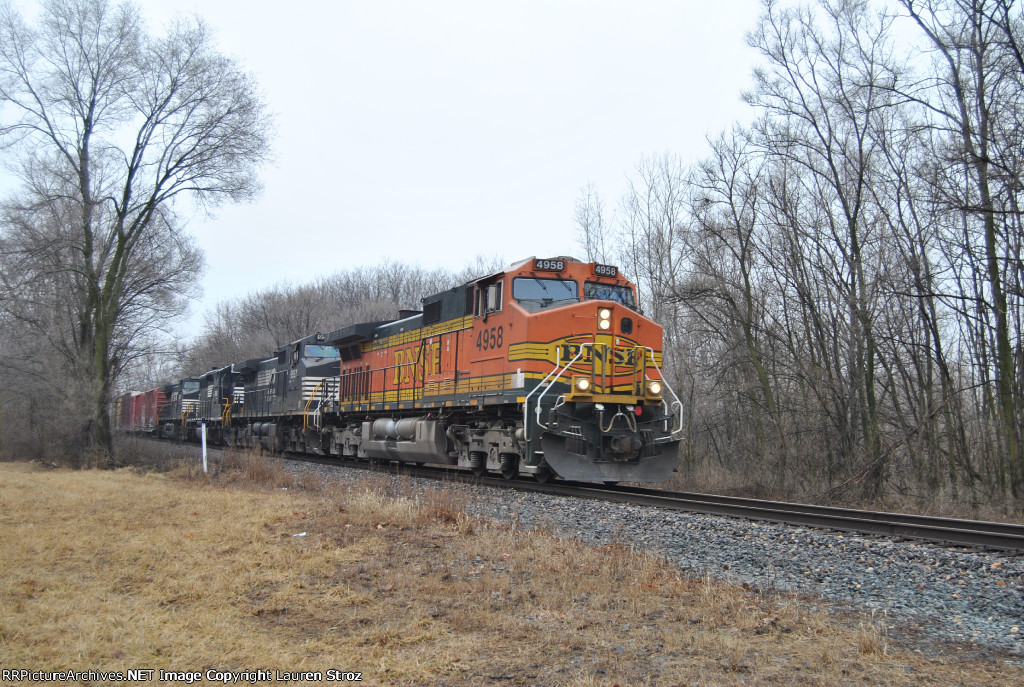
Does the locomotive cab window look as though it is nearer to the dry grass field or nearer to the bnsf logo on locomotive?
the bnsf logo on locomotive

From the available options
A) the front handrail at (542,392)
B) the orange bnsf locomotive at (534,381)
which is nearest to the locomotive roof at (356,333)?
the orange bnsf locomotive at (534,381)

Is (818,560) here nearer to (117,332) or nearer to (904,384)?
(904,384)

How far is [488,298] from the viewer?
14.7 meters

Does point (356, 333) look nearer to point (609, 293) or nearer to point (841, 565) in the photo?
point (609, 293)

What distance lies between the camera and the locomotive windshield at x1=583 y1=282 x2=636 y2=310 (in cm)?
1432

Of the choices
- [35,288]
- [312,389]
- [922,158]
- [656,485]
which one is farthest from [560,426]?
[35,288]

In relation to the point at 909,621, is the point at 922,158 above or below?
above

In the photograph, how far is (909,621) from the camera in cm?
555

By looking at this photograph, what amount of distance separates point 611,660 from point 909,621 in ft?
7.97

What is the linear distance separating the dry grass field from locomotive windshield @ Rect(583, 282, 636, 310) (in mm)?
6022

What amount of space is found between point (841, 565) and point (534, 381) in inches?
259

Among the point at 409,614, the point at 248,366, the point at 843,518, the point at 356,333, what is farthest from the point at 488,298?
the point at 248,366

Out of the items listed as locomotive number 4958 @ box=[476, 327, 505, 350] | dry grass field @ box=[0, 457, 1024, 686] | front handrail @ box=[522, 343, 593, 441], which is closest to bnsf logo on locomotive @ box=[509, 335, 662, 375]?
front handrail @ box=[522, 343, 593, 441]

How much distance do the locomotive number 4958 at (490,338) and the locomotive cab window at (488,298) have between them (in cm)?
36
